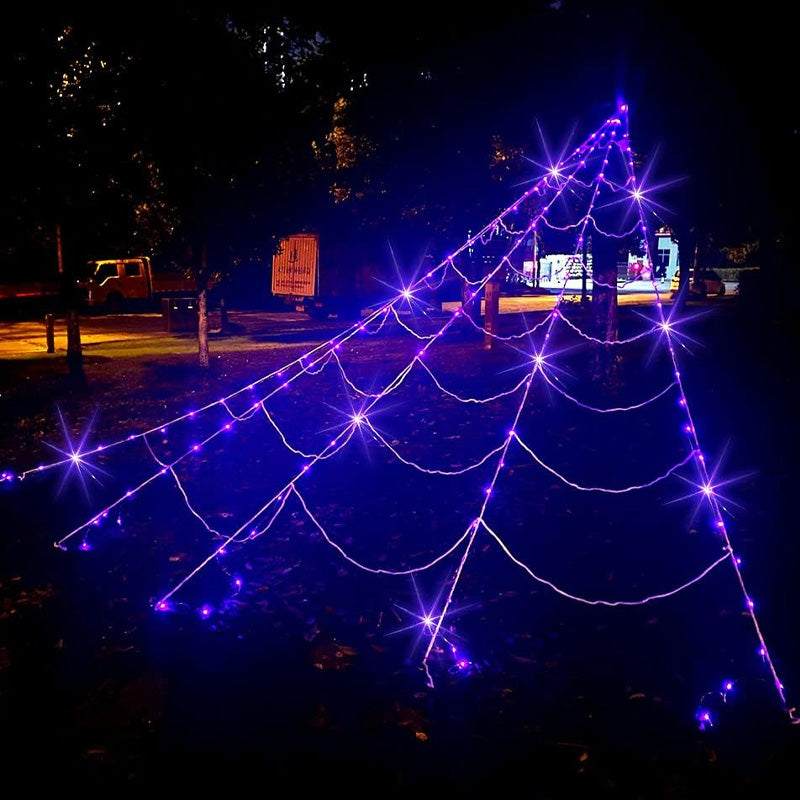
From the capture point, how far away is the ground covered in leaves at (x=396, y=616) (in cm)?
354

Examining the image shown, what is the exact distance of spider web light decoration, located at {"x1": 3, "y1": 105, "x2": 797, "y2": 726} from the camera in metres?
5.64

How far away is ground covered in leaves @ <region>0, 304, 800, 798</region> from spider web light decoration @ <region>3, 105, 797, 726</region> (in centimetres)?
5

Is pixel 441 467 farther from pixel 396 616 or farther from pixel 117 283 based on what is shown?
pixel 117 283

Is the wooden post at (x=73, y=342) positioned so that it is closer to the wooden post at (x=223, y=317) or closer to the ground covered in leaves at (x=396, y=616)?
the ground covered in leaves at (x=396, y=616)

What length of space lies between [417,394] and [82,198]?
21.3 feet

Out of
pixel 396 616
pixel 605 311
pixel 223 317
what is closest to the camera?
pixel 396 616

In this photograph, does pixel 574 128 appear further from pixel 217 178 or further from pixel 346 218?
pixel 346 218

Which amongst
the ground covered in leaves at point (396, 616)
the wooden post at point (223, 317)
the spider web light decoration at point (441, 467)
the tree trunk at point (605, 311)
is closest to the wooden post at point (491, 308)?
the spider web light decoration at point (441, 467)

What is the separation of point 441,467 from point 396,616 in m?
3.23

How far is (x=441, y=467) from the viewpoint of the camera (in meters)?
8.01

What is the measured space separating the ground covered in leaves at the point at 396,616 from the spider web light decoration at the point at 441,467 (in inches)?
1.9

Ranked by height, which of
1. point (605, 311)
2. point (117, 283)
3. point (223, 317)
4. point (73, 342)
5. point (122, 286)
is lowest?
point (73, 342)

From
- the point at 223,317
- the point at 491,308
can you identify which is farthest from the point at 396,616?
the point at 223,317

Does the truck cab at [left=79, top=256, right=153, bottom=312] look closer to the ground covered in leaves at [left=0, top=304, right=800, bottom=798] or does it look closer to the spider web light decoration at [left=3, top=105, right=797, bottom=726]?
the spider web light decoration at [left=3, top=105, right=797, bottom=726]
